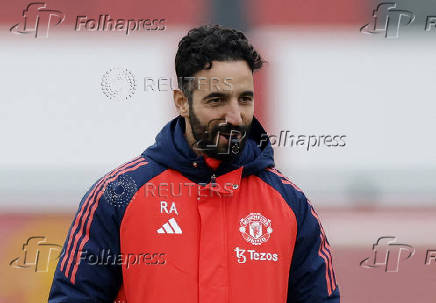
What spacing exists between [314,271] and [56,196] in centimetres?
152

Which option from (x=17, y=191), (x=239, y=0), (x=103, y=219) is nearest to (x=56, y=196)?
(x=17, y=191)

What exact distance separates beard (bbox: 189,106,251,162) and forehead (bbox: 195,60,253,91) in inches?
3.6

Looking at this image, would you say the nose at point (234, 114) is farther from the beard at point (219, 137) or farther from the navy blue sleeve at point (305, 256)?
the navy blue sleeve at point (305, 256)

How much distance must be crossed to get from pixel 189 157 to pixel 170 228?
0.59 feet

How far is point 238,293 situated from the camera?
1553 mm

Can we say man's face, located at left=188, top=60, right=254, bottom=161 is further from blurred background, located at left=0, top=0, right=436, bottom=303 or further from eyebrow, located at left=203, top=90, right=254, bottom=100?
blurred background, located at left=0, top=0, right=436, bottom=303

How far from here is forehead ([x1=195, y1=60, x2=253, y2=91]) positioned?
1.57m

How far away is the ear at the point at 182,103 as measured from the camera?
65.4 inches

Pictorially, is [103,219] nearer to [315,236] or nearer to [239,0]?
[315,236]
